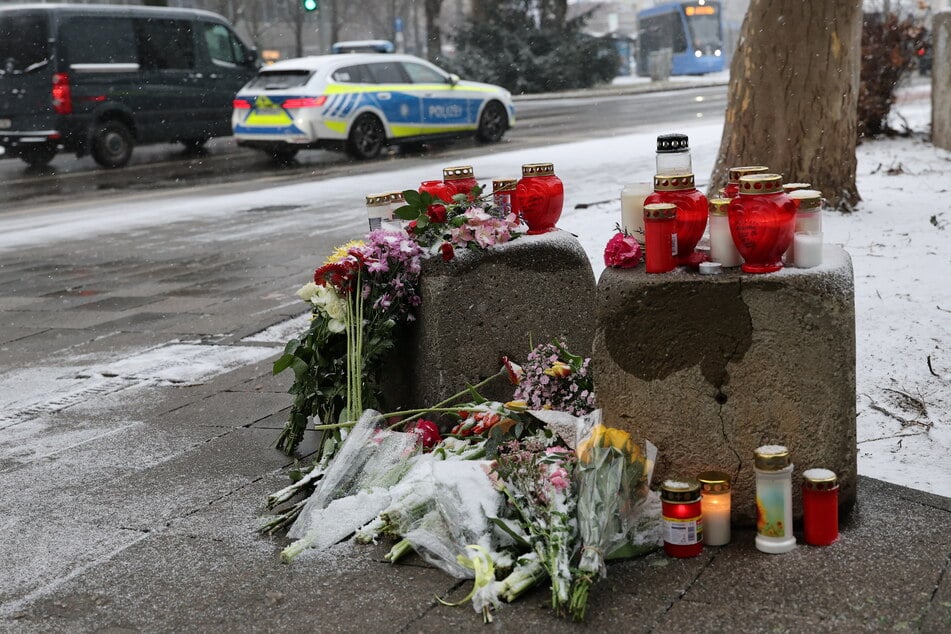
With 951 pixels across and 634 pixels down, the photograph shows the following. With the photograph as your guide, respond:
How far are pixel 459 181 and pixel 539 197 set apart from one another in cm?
36

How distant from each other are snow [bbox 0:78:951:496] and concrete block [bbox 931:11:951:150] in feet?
0.81

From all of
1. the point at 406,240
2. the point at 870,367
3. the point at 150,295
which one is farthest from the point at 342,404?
the point at 150,295

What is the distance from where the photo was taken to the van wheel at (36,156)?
18.2 metres

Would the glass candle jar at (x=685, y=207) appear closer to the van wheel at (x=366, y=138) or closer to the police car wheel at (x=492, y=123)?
the van wheel at (x=366, y=138)

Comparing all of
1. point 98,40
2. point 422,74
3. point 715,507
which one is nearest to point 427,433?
point 715,507

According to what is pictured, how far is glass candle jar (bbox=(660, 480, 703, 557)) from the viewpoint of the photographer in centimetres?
334

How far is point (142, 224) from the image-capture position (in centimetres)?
1203

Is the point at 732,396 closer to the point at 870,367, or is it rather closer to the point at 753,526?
the point at 753,526

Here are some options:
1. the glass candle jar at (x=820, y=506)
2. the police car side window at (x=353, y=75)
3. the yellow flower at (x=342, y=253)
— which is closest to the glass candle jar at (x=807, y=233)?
the glass candle jar at (x=820, y=506)

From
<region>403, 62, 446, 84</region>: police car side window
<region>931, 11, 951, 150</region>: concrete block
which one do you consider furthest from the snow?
<region>403, 62, 446, 84</region>: police car side window

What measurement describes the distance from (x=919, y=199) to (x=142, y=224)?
292 inches

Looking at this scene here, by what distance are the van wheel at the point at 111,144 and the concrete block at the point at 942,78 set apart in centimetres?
1152

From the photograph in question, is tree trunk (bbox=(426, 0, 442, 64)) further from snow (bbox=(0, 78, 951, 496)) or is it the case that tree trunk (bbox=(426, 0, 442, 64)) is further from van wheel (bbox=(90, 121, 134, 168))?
van wheel (bbox=(90, 121, 134, 168))

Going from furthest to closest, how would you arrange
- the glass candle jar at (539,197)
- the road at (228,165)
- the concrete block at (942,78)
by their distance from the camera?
the road at (228,165)
the concrete block at (942,78)
the glass candle jar at (539,197)
